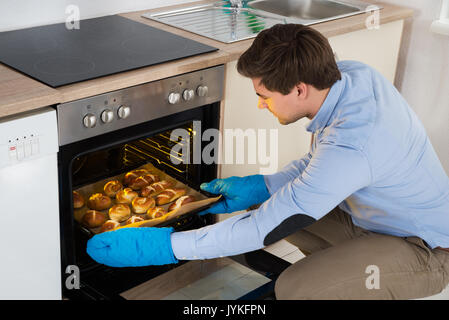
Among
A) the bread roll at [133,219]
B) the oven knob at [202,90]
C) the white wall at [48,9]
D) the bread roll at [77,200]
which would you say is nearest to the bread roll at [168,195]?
the bread roll at [133,219]

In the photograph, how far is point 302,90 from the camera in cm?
158

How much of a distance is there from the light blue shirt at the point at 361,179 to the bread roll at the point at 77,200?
1.29 ft

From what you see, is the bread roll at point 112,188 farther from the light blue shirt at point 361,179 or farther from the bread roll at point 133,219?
the light blue shirt at point 361,179

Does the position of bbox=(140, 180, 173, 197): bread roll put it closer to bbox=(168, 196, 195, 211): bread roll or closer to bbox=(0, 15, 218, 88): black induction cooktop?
bbox=(168, 196, 195, 211): bread roll

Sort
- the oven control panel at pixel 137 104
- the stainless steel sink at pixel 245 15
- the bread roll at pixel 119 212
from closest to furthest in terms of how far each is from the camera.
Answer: the oven control panel at pixel 137 104, the bread roll at pixel 119 212, the stainless steel sink at pixel 245 15

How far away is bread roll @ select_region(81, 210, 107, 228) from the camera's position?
6.22ft

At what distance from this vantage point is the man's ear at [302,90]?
1564 millimetres

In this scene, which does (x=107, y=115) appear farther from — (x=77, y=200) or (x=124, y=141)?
(x=77, y=200)

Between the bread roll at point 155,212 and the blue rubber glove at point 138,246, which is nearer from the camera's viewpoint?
the blue rubber glove at point 138,246

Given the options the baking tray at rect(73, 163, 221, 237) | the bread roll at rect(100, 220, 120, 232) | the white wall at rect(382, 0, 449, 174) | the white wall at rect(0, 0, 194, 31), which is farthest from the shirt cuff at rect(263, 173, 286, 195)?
the white wall at rect(382, 0, 449, 174)

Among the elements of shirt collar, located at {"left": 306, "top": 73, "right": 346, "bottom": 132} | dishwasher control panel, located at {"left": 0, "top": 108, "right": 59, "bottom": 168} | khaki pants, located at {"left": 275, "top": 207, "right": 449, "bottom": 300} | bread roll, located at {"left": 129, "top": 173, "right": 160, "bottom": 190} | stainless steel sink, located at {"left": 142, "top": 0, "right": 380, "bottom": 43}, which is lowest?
khaki pants, located at {"left": 275, "top": 207, "right": 449, "bottom": 300}

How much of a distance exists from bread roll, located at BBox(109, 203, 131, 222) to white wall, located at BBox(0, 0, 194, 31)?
67cm

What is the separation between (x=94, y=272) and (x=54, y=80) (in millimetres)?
611

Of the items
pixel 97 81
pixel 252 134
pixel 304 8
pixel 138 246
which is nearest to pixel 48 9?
pixel 97 81
